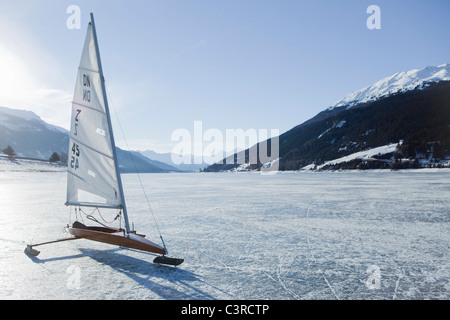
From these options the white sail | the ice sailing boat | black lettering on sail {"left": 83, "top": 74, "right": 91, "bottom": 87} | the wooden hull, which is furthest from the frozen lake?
black lettering on sail {"left": 83, "top": 74, "right": 91, "bottom": 87}

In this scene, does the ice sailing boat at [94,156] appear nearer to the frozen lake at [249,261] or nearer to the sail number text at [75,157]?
the sail number text at [75,157]

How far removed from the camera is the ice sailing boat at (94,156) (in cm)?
921

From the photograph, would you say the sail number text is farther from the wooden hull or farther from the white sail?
the wooden hull

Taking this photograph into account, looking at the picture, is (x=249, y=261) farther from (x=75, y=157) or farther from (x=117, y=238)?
(x=75, y=157)

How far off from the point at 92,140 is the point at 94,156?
0.62m

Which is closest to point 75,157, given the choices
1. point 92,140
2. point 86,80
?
point 92,140

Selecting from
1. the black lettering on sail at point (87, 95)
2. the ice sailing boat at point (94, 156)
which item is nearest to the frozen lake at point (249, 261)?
the ice sailing boat at point (94, 156)

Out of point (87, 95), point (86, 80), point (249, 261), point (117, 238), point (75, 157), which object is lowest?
point (249, 261)

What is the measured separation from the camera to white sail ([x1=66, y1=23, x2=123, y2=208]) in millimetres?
9352

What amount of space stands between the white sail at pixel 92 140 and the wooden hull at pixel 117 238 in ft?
3.52

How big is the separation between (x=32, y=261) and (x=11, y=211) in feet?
39.5

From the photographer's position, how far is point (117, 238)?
372 inches
